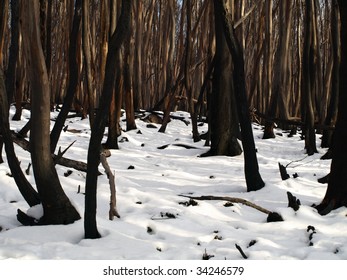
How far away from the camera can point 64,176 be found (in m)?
3.46

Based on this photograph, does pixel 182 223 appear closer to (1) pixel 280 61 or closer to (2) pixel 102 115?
(2) pixel 102 115

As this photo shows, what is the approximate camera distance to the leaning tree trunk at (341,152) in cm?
261

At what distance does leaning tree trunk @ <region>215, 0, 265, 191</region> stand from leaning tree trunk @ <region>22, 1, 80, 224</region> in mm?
1454

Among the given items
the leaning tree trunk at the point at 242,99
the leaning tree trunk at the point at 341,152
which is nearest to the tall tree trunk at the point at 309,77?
the leaning tree trunk at the point at 242,99

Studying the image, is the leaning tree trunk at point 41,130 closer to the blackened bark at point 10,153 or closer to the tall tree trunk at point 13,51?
the blackened bark at point 10,153

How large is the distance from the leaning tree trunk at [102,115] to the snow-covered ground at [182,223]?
13cm

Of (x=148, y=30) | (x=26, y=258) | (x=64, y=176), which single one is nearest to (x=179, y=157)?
(x=64, y=176)

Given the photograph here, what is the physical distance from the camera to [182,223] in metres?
2.49

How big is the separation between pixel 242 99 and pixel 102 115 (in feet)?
4.81

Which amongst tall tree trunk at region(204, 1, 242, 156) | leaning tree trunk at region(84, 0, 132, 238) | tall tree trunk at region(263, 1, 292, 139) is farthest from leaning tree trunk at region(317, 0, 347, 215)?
tall tree trunk at region(263, 1, 292, 139)

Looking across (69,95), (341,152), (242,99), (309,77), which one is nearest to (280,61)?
(309,77)

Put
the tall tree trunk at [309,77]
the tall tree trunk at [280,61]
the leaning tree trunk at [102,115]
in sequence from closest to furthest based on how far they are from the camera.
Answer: the leaning tree trunk at [102,115], the tall tree trunk at [309,77], the tall tree trunk at [280,61]
